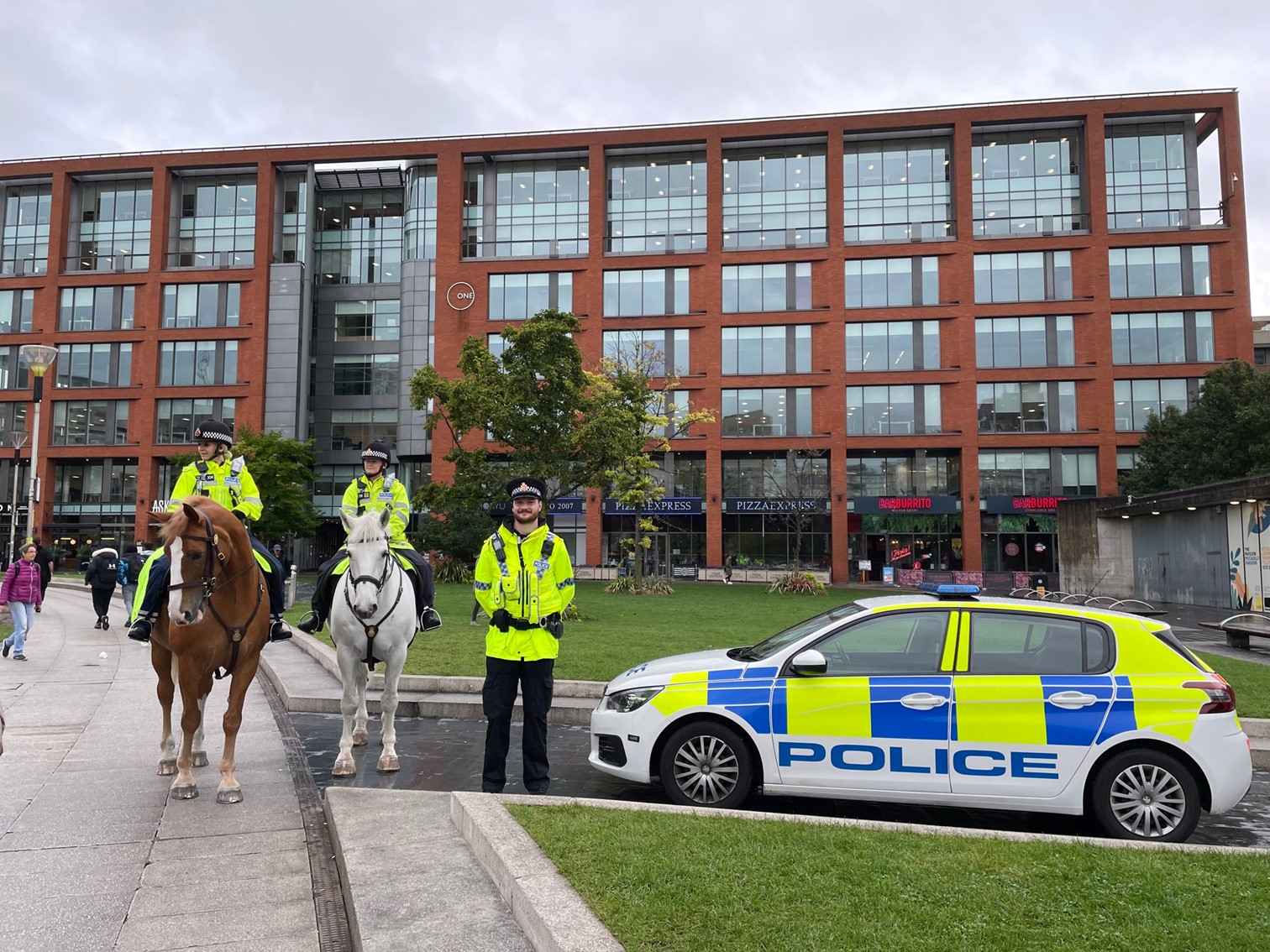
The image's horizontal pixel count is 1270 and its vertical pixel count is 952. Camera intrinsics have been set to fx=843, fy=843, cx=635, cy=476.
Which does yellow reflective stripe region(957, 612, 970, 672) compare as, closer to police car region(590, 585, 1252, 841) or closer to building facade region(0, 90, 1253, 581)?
police car region(590, 585, 1252, 841)

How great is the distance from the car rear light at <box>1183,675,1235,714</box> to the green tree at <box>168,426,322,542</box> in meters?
46.5

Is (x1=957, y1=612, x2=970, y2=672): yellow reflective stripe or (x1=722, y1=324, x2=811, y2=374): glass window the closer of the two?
(x1=957, y1=612, x2=970, y2=672): yellow reflective stripe

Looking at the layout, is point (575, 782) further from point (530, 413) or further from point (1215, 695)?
point (530, 413)

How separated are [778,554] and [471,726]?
41.7 metres

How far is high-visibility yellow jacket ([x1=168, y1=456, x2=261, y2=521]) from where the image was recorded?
23.6 feet

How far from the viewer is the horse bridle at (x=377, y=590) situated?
21.4ft

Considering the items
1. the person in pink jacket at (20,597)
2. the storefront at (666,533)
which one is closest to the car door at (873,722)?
the person in pink jacket at (20,597)

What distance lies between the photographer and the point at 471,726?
9.20 meters

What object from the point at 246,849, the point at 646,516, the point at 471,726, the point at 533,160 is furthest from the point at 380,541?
the point at 533,160

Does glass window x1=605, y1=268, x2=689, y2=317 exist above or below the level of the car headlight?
above

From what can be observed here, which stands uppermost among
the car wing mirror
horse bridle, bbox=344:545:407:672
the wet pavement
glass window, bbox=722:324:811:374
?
glass window, bbox=722:324:811:374

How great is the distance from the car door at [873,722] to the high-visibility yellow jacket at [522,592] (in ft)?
5.78

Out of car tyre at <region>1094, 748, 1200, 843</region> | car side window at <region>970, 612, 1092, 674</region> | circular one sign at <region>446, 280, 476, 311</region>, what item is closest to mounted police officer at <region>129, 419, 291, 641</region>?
car side window at <region>970, 612, 1092, 674</region>

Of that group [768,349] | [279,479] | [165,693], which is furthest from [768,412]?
[165,693]
